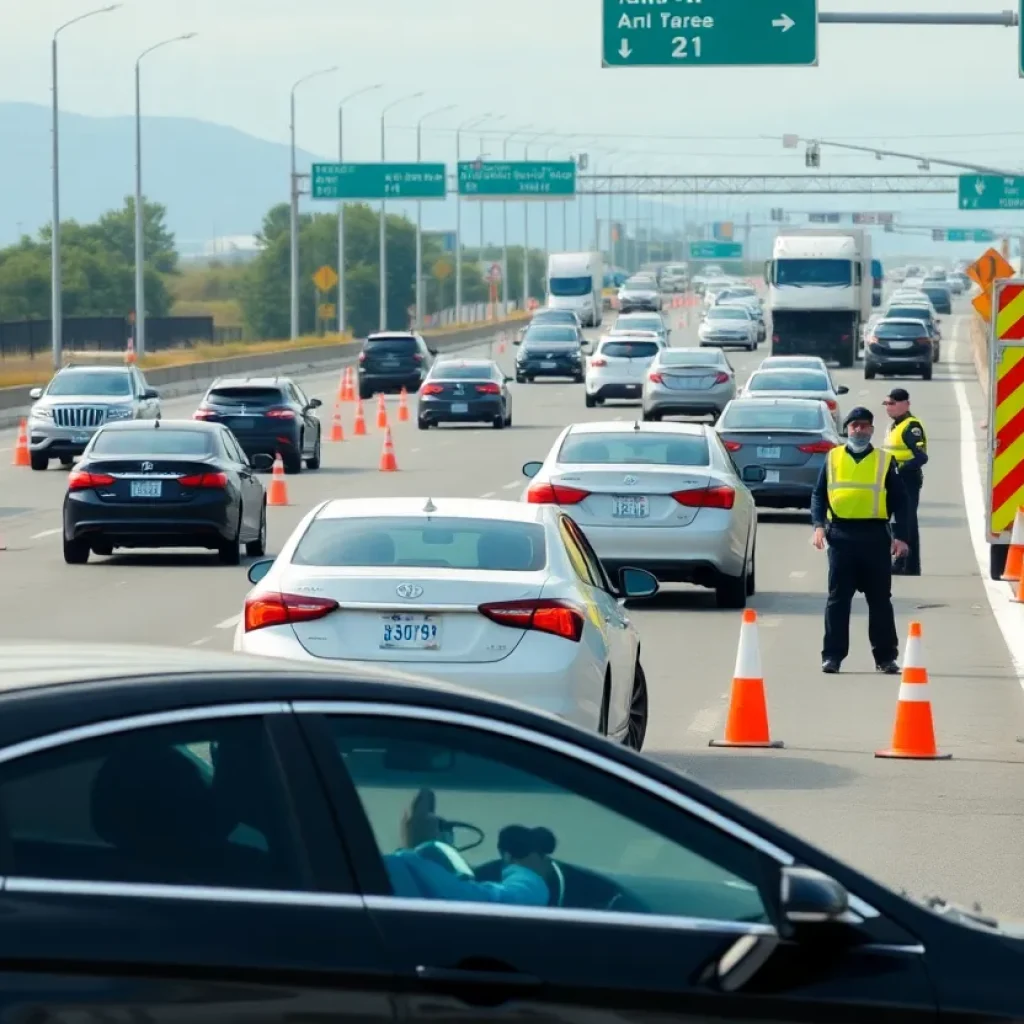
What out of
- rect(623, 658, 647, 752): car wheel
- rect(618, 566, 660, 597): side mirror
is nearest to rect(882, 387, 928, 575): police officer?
rect(623, 658, 647, 752): car wheel

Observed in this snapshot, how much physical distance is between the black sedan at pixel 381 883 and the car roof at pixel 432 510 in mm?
7222

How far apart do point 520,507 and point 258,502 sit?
13.2m

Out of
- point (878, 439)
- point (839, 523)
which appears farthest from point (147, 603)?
point (878, 439)

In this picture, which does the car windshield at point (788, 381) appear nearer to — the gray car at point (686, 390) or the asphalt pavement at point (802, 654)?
the asphalt pavement at point (802, 654)

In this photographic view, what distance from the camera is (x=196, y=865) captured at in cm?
427

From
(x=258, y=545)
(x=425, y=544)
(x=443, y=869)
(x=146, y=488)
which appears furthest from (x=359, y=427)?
(x=443, y=869)

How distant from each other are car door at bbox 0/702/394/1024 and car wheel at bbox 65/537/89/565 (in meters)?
19.9

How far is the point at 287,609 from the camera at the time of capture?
36.2ft

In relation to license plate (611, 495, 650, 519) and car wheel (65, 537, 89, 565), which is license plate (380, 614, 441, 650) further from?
car wheel (65, 537, 89, 565)

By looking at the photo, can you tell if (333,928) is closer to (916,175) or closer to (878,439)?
(878,439)

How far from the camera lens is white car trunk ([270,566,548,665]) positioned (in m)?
10.8

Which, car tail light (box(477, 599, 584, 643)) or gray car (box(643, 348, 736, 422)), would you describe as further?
gray car (box(643, 348, 736, 422))

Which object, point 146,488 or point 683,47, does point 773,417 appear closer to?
point 683,47

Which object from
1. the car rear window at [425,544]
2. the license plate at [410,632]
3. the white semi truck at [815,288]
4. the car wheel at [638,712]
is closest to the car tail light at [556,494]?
the car wheel at [638,712]
